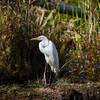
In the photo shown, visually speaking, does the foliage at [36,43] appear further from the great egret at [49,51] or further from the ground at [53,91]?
the great egret at [49,51]

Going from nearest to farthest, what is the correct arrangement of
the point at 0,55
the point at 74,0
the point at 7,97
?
the point at 7,97
the point at 0,55
the point at 74,0

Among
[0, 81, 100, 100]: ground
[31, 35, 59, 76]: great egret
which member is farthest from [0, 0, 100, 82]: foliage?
[31, 35, 59, 76]: great egret

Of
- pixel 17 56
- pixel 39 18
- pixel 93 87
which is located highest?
pixel 39 18

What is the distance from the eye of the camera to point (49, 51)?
24.6ft

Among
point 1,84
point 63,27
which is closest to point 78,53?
point 63,27

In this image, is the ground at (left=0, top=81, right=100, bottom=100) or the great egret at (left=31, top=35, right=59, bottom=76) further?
the great egret at (left=31, top=35, right=59, bottom=76)

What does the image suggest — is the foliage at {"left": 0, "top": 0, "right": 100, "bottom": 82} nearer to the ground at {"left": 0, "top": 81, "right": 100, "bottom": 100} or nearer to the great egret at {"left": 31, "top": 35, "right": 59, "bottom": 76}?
the ground at {"left": 0, "top": 81, "right": 100, "bottom": 100}

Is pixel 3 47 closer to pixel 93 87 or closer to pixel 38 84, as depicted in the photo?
pixel 38 84

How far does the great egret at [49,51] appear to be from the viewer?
7508mm

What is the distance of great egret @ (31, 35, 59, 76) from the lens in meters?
7.51

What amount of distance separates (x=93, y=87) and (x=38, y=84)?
781mm

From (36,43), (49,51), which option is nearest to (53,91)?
(49,51)

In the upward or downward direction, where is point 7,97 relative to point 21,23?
downward

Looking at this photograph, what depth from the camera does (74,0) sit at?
325 inches
